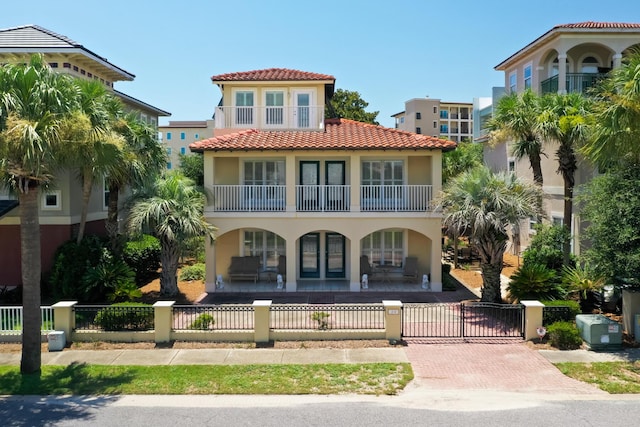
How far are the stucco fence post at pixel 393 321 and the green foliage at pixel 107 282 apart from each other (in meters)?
8.37

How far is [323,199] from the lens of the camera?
801 inches

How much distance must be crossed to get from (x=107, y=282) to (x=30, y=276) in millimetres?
5603

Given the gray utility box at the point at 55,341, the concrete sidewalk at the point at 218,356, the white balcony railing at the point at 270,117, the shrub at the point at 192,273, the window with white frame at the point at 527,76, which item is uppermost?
the window with white frame at the point at 527,76

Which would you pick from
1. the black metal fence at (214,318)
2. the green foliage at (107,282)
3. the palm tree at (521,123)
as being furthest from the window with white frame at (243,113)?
the palm tree at (521,123)

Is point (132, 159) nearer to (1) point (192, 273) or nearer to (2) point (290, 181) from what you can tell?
(2) point (290, 181)

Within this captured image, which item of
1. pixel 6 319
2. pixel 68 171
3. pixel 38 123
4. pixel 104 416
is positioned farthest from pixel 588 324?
pixel 68 171

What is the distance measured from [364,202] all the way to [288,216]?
3187 mm

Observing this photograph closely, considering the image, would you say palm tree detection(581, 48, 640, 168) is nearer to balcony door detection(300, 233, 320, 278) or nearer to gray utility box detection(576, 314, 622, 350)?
gray utility box detection(576, 314, 622, 350)

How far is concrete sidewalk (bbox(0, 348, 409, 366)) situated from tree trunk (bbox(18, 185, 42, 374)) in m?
1.05

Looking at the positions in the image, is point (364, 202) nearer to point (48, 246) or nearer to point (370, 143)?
point (370, 143)

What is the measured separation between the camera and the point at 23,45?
66.5 feet

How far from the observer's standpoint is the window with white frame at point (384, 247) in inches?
871

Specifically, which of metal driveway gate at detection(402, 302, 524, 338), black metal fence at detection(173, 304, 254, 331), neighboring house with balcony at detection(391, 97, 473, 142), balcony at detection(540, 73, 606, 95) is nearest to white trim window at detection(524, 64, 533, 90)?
balcony at detection(540, 73, 606, 95)

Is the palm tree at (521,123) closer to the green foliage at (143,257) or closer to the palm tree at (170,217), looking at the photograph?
the palm tree at (170,217)
